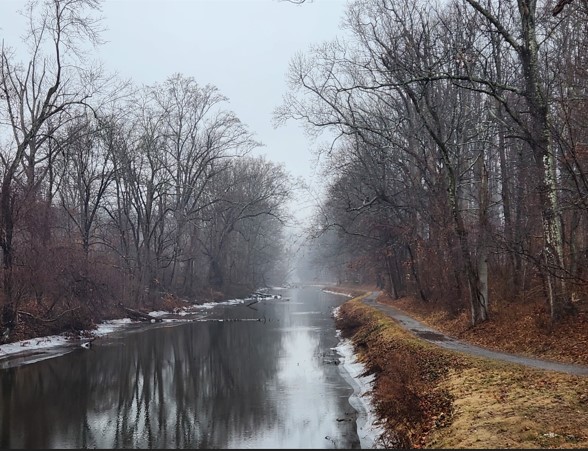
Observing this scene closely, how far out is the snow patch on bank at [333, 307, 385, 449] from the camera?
9791mm

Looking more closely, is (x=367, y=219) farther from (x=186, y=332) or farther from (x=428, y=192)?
(x=186, y=332)

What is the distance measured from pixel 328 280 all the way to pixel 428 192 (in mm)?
97913

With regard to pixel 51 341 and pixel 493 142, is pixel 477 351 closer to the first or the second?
pixel 493 142

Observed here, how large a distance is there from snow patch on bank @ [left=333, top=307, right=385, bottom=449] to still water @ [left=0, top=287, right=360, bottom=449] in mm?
214

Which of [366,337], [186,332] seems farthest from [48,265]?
[366,337]

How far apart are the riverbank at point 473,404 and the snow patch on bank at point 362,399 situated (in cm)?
21

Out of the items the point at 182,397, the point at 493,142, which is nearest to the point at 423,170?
the point at 493,142

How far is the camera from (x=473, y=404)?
8.80 metres

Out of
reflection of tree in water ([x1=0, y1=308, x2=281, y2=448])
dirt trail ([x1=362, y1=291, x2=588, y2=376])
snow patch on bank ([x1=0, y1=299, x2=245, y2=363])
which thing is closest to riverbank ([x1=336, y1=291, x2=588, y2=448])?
dirt trail ([x1=362, y1=291, x2=588, y2=376])

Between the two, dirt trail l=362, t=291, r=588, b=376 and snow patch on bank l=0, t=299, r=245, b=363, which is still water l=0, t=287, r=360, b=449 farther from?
dirt trail l=362, t=291, r=588, b=376

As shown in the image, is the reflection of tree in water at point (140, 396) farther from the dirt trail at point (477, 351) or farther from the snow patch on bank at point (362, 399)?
the dirt trail at point (477, 351)

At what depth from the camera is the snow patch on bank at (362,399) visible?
979cm

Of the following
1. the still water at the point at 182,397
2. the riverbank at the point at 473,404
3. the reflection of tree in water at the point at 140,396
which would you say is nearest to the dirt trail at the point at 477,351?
the riverbank at the point at 473,404

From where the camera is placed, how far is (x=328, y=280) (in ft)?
396
